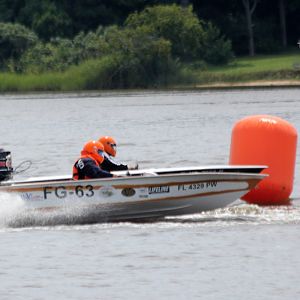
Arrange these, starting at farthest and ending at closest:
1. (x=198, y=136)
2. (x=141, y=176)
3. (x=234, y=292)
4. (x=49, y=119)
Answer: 1. (x=49, y=119)
2. (x=198, y=136)
3. (x=141, y=176)
4. (x=234, y=292)

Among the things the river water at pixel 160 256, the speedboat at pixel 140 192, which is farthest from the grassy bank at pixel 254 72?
the speedboat at pixel 140 192

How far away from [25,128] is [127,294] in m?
32.4

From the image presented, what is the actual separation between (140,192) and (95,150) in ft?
3.06

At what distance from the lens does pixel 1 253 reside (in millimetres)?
19266

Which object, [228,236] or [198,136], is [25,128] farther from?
[228,236]

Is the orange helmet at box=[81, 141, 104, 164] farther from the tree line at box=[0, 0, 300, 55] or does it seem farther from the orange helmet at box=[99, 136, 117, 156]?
the tree line at box=[0, 0, 300, 55]

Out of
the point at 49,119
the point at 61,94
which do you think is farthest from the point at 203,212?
the point at 61,94

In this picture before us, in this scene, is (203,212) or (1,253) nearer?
(1,253)

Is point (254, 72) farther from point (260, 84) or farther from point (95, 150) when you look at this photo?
point (95, 150)

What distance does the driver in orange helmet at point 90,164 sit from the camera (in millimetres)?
20609

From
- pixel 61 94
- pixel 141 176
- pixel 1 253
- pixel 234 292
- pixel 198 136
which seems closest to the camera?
pixel 234 292

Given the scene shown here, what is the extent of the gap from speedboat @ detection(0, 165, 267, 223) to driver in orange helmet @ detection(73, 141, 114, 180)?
17 cm

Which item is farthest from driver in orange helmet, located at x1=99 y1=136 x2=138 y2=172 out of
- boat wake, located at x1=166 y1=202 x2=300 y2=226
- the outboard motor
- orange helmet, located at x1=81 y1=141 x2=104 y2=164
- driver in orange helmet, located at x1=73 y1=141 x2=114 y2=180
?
the outboard motor

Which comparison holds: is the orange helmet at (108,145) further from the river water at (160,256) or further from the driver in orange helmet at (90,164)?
the river water at (160,256)
